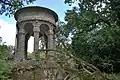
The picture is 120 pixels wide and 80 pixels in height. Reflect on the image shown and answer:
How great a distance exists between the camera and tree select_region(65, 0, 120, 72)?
1819 cm

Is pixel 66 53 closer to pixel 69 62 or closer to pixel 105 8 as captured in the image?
pixel 69 62

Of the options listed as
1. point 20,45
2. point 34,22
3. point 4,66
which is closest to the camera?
point 4,66

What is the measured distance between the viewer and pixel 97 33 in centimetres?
1945

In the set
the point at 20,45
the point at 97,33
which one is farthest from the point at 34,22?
the point at 97,33

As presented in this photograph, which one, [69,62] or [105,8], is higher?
[105,8]

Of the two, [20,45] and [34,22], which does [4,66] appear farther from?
[34,22]

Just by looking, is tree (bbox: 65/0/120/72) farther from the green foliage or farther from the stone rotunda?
the green foliage

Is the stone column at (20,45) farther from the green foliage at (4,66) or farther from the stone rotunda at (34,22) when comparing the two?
the green foliage at (4,66)

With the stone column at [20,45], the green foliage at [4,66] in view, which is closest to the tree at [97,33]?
the stone column at [20,45]

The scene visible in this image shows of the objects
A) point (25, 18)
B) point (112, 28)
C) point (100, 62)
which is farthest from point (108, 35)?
point (25, 18)

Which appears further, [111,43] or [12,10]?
[111,43]

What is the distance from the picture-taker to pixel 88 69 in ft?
42.5

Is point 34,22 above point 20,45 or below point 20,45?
above

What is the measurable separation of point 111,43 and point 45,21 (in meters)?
4.33
